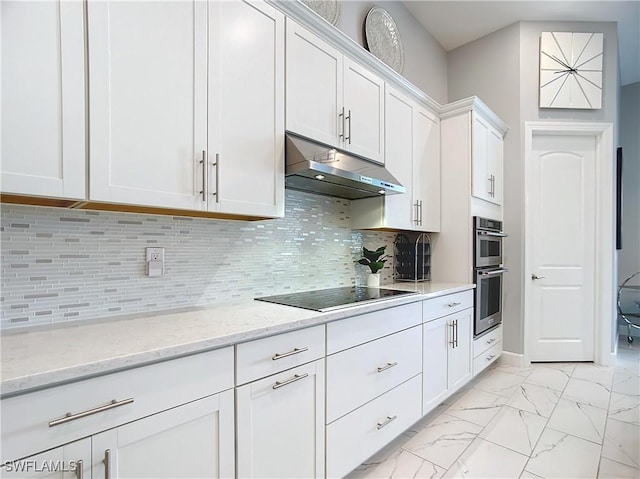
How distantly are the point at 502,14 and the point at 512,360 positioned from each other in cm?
336

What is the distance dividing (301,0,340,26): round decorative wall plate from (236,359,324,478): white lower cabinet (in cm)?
218

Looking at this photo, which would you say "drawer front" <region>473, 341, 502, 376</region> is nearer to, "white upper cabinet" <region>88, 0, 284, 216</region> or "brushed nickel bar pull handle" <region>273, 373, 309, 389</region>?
"brushed nickel bar pull handle" <region>273, 373, 309, 389</region>

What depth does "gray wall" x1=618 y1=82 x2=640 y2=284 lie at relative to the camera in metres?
4.33

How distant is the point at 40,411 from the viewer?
0.78 metres

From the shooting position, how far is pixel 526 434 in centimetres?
206

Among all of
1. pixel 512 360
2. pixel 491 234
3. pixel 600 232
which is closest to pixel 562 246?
pixel 600 232

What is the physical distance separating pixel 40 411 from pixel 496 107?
13.4 feet

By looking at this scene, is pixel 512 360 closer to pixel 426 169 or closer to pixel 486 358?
pixel 486 358

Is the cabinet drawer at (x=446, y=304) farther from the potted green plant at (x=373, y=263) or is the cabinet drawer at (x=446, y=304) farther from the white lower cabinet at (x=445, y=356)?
the potted green plant at (x=373, y=263)

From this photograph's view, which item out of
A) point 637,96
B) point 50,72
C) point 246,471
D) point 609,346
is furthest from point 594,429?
point 637,96

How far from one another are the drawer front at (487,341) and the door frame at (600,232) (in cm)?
30

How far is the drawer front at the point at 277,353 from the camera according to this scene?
3.80ft

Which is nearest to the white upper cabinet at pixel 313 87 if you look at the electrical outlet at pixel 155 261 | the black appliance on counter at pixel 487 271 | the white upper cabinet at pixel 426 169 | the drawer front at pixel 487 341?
the electrical outlet at pixel 155 261

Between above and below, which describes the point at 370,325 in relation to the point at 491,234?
below
